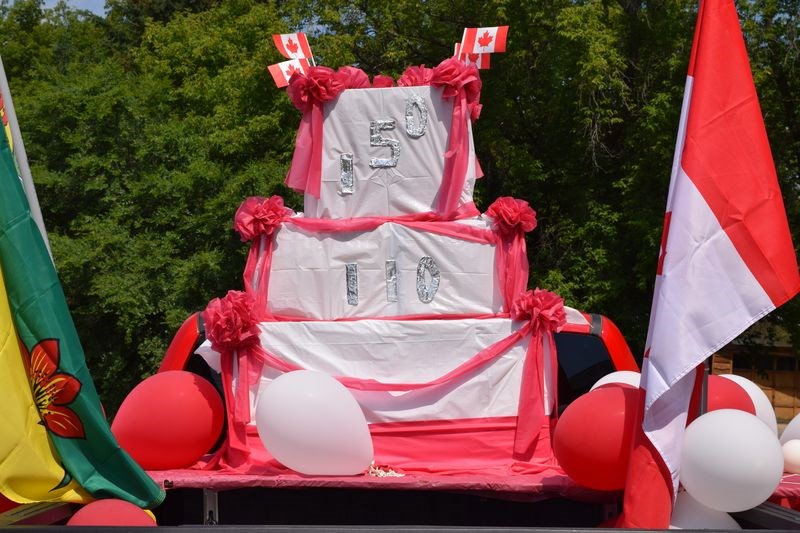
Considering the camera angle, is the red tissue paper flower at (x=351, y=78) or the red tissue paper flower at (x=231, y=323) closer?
the red tissue paper flower at (x=231, y=323)

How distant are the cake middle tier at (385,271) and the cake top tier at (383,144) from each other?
228mm

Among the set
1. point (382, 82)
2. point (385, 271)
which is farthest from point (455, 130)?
point (385, 271)

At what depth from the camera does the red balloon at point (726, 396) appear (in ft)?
16.2

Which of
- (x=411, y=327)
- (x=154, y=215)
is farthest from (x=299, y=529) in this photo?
(x=154, y=215)

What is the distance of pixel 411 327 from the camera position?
619cm

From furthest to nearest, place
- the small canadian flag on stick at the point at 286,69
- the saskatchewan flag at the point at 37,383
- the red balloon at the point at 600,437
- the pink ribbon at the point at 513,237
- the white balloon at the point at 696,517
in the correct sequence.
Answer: the small canadian flag on stick at the point at 286,69
the pink ribbon at the point at 513,237
the red balloon at the point at 600,437
the white balloon at the point at 696,517
the saskatchewan flag at the point at 37,383

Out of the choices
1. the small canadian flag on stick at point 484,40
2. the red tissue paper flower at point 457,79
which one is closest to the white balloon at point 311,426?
the red tissue paper flower at point 457,79

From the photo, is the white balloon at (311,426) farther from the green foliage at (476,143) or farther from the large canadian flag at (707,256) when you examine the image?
the green foliage at (476,143)

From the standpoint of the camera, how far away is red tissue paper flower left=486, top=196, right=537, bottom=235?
6398mm

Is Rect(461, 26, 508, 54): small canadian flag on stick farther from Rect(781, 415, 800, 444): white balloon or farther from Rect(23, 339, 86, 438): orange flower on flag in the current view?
Rect(23, 339, 86, 438): orange flower on flag

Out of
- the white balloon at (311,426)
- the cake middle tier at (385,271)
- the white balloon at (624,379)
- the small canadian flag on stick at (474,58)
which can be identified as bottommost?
the white balloon at (311,426)

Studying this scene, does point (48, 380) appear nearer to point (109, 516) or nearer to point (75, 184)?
point (109, 516)

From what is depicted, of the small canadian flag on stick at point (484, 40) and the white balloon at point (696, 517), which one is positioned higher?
the small canadian flag on stick at point (484, 40)

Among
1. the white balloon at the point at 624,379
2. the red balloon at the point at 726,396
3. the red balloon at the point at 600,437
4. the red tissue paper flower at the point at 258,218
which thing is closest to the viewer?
the red balloon at the point at 600,437
